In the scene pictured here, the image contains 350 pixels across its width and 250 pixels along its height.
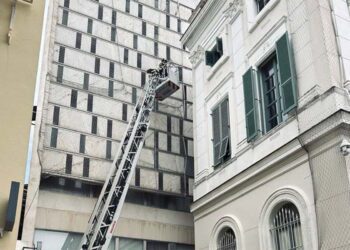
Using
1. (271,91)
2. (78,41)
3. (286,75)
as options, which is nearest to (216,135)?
(271,91)

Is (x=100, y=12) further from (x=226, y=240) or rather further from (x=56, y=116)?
(x=226, y=240)

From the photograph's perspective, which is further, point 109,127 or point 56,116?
point 109,127

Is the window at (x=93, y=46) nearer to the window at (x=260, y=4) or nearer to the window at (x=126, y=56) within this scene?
the window at (x=126, y=56)

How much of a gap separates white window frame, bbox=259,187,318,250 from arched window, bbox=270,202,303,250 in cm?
16

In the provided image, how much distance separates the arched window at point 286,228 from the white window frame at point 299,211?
0.52 feet

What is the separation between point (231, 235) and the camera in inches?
692

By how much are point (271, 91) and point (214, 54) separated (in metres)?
5.31

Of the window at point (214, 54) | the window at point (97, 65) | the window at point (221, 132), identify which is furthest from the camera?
the window at point (97, 65)

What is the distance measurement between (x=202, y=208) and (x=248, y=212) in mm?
3562

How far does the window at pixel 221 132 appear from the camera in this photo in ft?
61.8

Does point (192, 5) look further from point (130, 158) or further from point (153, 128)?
point (130, 158)

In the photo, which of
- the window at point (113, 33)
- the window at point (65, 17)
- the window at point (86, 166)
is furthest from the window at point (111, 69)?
the window at point (86, 166)

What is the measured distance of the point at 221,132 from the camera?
19.4 m

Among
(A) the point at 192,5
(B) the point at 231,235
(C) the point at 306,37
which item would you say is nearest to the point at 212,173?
(B) the point at 231,235
